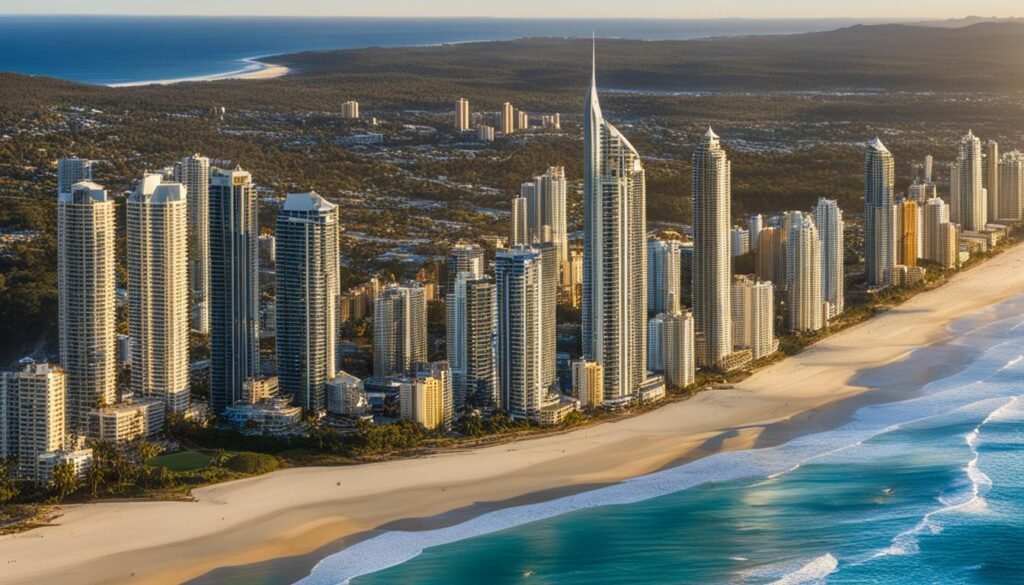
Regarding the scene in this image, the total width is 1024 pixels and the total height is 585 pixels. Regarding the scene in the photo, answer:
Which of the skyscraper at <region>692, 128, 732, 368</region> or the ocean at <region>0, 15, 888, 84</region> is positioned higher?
the ocean at <region>0, 15, 888, 84</region>

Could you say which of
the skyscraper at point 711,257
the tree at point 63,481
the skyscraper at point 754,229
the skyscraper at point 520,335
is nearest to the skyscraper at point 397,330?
the skyscraper at point 520,335

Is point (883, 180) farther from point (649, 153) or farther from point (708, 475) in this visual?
point (649, 153)

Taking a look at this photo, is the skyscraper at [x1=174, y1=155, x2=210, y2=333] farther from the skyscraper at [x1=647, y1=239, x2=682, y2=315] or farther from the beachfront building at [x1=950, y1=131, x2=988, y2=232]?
the beachfront building at [x1=950, y1=131, x2=988, y2=232]

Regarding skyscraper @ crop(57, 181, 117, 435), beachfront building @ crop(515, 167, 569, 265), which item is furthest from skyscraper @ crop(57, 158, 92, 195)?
skyscraper @ crop(57, 181, 117, 435)

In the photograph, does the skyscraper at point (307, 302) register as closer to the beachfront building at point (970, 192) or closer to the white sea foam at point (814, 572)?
the white sea foam at point (814, 572)

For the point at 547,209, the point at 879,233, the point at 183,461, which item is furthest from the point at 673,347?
the point at 879,233

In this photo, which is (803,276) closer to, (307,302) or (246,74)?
(307,302)
